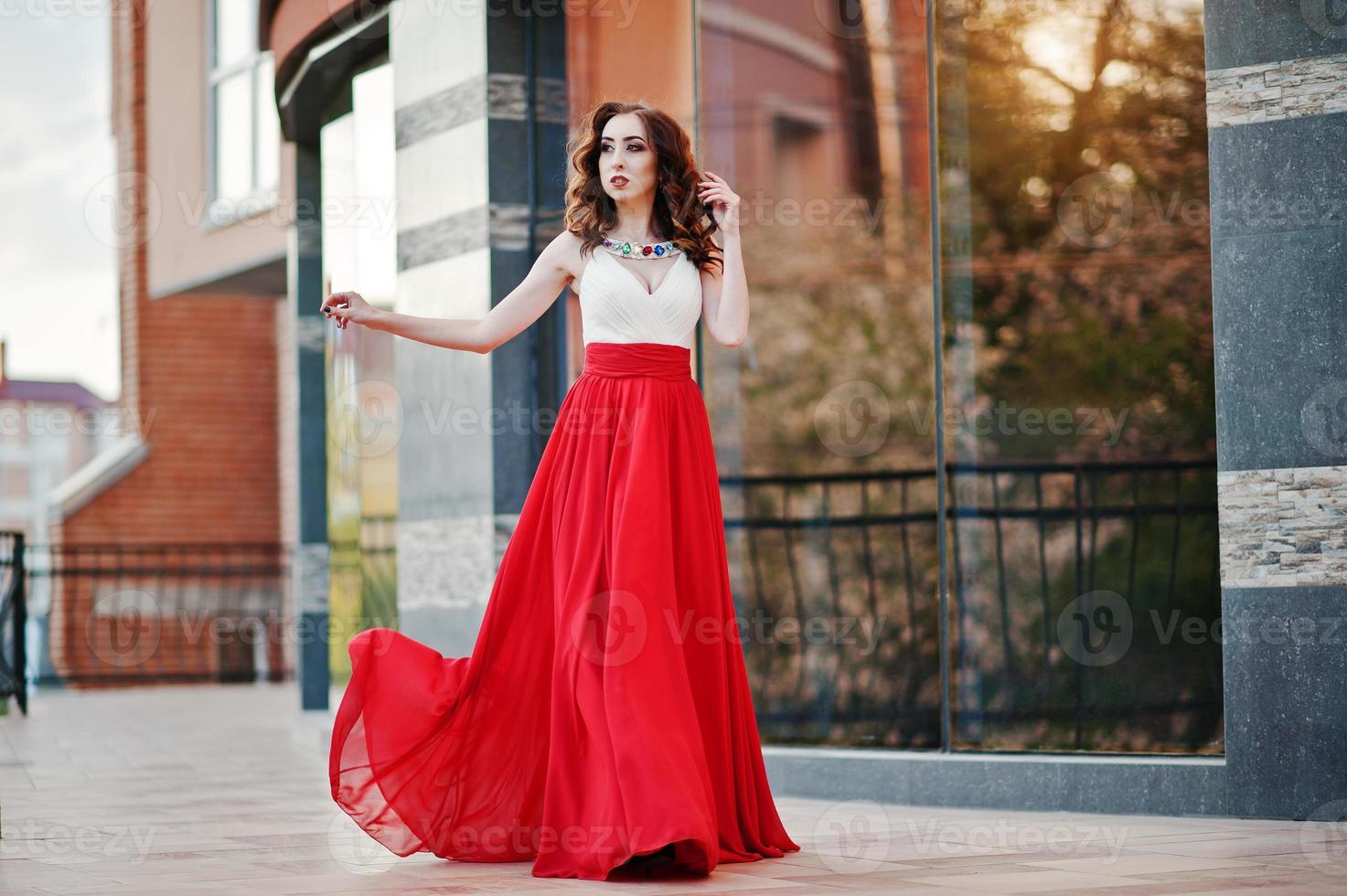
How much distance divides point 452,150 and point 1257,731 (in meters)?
3.73

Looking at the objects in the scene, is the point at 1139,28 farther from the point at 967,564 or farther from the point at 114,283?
the point at 114,283

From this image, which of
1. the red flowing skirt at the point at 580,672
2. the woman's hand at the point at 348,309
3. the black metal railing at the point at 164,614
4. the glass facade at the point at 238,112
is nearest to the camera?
the red flowing skirt at the point at 580,672

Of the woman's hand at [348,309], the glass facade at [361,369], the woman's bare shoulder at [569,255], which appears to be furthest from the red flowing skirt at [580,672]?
the glass facade at [361,369]

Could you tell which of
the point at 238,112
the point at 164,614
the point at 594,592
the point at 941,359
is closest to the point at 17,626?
the point at 238,112

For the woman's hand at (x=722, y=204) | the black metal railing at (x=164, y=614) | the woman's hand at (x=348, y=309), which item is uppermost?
the woman's hand at (x=722, y=204)

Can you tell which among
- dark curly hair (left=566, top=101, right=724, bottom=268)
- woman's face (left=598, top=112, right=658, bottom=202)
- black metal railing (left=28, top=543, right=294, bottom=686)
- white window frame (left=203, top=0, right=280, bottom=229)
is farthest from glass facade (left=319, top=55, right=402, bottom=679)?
black metal railing (left=28, top=543, right=294, bottom=686)

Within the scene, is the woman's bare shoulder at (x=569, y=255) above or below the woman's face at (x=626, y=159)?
below

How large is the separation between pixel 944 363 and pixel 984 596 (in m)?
1.01

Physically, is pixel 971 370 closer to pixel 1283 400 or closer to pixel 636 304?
pixel 1283 400

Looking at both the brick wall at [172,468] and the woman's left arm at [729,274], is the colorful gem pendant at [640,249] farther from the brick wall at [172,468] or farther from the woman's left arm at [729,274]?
the brick wall at [172,468]

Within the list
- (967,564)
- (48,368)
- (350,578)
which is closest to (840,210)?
(967,564)

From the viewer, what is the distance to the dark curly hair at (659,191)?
4.04m

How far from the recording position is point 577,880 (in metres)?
3.57

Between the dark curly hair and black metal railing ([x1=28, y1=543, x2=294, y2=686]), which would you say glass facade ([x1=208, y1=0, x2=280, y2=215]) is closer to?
black metal railing ([x1=28, y1=543, x2=294, y2=686])
